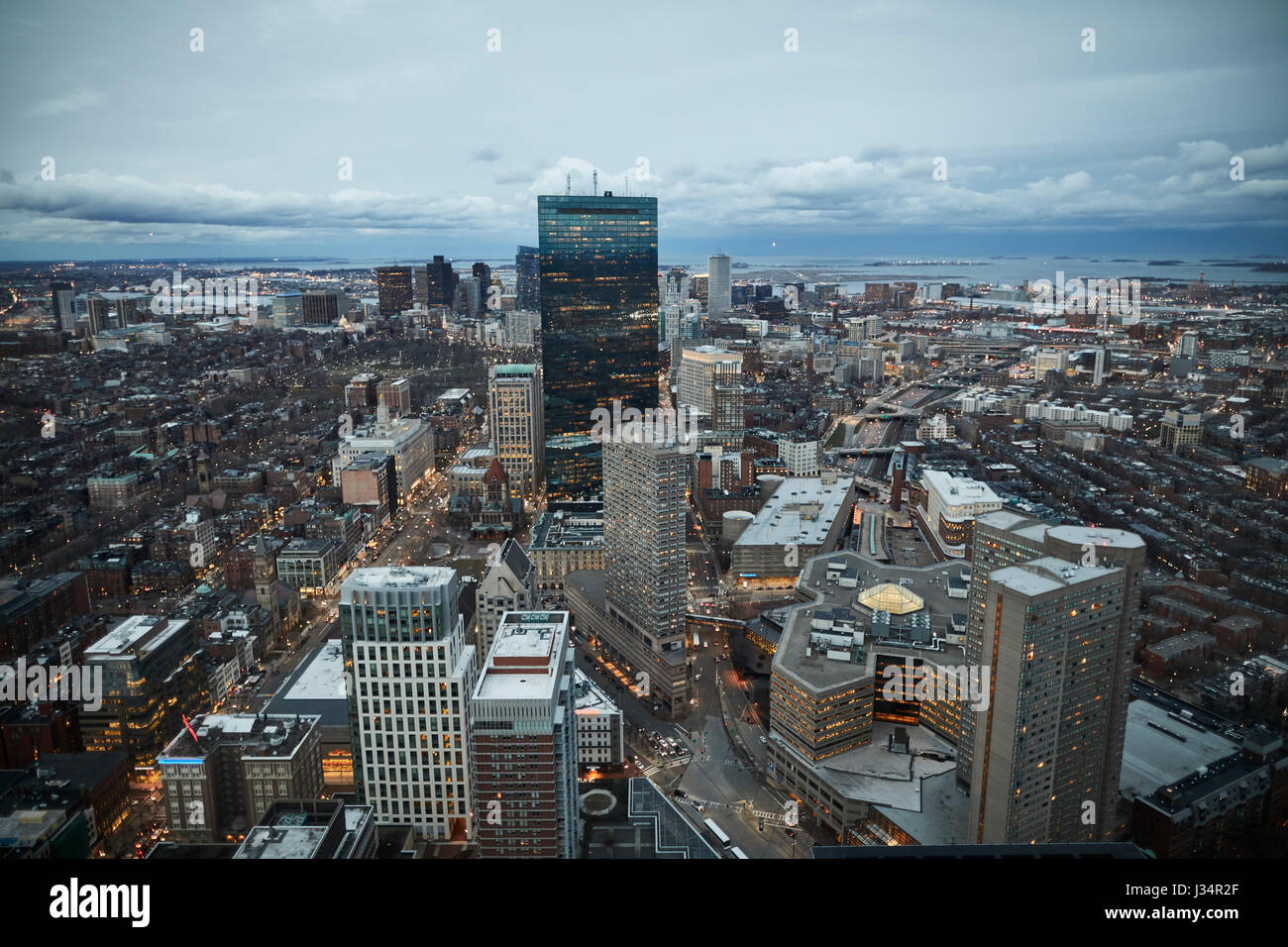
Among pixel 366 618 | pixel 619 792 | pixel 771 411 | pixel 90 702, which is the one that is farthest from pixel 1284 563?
pixel 771 411

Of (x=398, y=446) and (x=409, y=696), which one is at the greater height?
(x=398, y=446)

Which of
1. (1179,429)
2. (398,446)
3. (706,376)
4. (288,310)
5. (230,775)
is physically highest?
(288,310)

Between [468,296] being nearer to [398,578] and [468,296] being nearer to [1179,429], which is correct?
[1179,429]

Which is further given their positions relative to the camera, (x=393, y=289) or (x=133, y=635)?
(x=393, y=289)

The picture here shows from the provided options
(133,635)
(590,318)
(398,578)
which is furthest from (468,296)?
(398,578)
